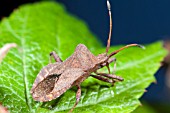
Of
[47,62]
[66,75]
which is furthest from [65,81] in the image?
[47,62]

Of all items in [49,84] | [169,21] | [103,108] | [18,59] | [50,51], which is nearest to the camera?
[103,108]

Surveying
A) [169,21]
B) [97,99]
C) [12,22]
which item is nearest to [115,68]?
[97,99]

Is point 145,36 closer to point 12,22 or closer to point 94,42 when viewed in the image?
point 94,42

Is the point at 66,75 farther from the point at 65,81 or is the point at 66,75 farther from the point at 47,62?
the point at 47,62
